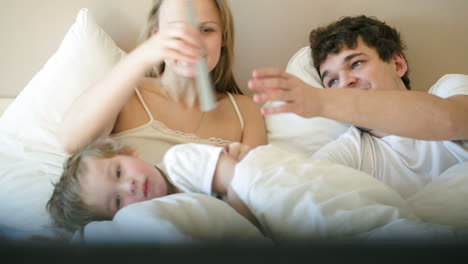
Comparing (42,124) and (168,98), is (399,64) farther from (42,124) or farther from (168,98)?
(42,124)

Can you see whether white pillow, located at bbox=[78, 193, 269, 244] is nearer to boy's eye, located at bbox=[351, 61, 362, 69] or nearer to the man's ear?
boy's eye, located at bbox=[351, 61, 362, 69]

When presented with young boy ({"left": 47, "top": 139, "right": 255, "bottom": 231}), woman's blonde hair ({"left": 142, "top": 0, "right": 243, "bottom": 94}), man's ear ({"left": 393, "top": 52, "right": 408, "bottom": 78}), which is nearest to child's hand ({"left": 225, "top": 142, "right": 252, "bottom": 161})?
young boy ({"left": 47, "top": 139, "right": 255, "bottom": 231})

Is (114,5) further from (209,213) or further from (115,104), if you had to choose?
(209,213)

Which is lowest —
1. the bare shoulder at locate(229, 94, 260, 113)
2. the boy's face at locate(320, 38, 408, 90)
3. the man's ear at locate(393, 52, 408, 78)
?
the bare shoulder at locate(229, 94, 260, 113)

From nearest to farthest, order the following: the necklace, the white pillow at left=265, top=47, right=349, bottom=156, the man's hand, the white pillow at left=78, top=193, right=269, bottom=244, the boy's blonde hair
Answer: the white pillow at left=78, top=193, right=269, bottom=244, the man's hand, the boy's blonde hair, the necklace, the white pillow at left=265, top=47, right=349, bottom=156

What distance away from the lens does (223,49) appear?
3.12 ft

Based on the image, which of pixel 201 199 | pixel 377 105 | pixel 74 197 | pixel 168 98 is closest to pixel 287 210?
pixel 201 199

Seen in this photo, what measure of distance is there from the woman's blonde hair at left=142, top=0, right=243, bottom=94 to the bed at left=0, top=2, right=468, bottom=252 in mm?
122

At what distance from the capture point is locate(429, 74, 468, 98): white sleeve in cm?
71

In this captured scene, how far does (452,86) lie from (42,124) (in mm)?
943

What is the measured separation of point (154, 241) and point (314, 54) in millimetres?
950

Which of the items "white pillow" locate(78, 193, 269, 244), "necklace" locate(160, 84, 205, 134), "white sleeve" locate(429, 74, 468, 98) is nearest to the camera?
"white pillow" locate(78, 193, 269, 244)

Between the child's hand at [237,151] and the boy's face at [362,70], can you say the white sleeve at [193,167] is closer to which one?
the child's hand at [237,151]

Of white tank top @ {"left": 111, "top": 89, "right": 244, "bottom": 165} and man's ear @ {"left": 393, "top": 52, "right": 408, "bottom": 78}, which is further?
man's ear @ {"left": 393, "top": 52, "right": 408, "bottom": 78}
